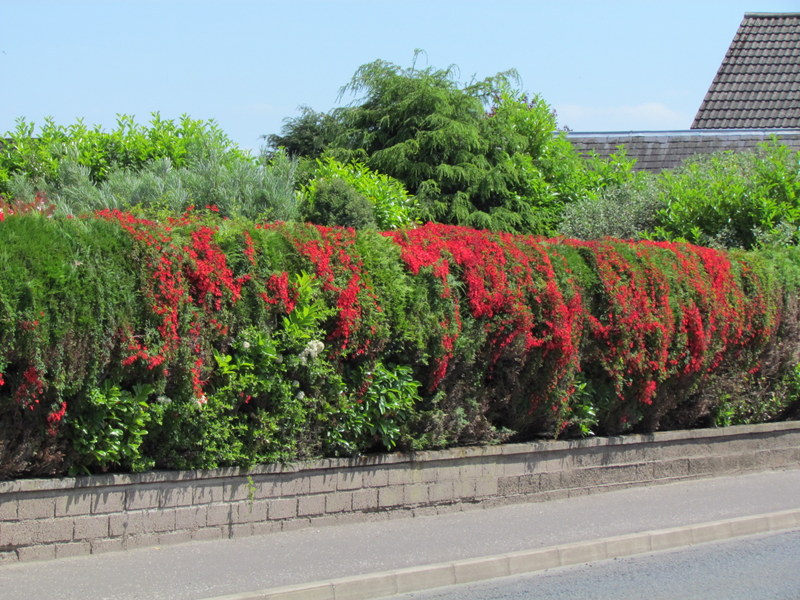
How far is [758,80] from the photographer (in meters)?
28.5

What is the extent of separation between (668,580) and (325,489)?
288 cm

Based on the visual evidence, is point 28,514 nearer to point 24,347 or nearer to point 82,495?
point 82,495

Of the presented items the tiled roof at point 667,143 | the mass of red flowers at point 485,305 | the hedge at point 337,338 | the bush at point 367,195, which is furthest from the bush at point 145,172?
the tiled roof at point 667,143

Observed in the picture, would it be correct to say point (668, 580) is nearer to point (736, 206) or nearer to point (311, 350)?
point (311, 350)

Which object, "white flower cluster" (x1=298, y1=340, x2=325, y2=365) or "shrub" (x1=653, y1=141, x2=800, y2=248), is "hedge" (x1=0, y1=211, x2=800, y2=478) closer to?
"white flower cluster" (x1=298, y1=340, x2=325, y2=365)

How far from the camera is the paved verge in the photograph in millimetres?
6281

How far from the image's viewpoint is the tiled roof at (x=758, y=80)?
89.2 feet

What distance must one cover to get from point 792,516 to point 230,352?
5640 millimetres

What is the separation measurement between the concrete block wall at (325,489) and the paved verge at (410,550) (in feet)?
0.42

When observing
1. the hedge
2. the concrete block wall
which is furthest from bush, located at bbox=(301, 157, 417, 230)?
the concrete block wall

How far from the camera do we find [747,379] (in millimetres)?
11727

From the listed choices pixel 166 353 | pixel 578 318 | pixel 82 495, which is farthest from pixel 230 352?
pixel 578 318

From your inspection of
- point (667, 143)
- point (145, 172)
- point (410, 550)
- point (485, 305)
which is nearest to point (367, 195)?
point (145, 172)

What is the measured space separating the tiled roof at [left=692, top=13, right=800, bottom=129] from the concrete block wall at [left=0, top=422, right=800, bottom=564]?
714 inches
